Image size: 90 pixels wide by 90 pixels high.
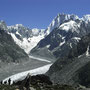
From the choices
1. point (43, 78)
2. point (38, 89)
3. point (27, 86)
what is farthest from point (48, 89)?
point (43, 78)

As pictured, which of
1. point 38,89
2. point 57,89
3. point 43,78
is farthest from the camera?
point 43,78

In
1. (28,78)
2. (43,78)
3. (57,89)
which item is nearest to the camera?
(28,78)

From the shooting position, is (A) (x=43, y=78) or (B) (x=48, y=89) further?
(A) (x=43, y=78)

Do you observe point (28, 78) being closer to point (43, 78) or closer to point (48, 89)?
point (48, 89)

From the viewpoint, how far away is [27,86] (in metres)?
30.1

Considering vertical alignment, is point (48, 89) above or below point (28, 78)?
below

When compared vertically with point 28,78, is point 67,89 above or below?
below

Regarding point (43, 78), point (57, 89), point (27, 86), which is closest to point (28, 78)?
point (27, 86)

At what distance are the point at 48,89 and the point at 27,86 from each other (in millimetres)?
26927

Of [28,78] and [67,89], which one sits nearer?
[28,78]

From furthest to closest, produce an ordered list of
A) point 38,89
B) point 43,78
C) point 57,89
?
point 43,78, point 57,89, point 38,89

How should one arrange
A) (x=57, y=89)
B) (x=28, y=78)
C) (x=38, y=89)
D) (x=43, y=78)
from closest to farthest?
(x=28, y=78)
(x=38, y=89)
(x=57, y=89)
(x=43, y=78)

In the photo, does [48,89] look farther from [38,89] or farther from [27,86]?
[27,86]

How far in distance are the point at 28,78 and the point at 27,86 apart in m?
1.04
